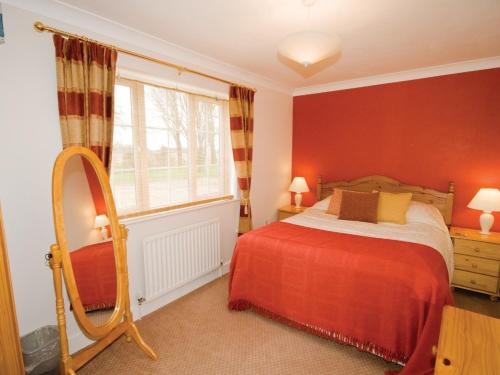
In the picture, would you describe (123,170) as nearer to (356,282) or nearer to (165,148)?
(165,148)

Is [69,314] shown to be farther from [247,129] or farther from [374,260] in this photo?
[247,129]

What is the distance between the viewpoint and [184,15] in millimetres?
1953

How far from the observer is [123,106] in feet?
7.75

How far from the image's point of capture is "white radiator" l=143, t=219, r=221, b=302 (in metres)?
2.47

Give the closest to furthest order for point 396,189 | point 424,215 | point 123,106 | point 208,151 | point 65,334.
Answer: point 65,334, point 123,106, point 424,215, point 208,151, point 396,189

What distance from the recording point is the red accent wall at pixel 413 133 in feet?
9.87

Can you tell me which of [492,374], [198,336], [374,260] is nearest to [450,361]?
[492,374]

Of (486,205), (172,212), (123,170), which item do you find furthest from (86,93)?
(486,205)

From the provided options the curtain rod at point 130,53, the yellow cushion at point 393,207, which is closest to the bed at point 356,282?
the yellow cushion at point 393,207

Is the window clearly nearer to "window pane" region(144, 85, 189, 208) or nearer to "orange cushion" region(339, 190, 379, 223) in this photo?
"window pane" region(144, 85, 189, 208)

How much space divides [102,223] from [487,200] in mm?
3514

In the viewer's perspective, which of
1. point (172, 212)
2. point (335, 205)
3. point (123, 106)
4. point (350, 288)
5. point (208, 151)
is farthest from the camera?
point (335, 205)

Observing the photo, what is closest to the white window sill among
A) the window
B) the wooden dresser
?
the window

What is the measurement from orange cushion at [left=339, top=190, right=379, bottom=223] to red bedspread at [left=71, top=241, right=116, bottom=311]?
2.34 meters
